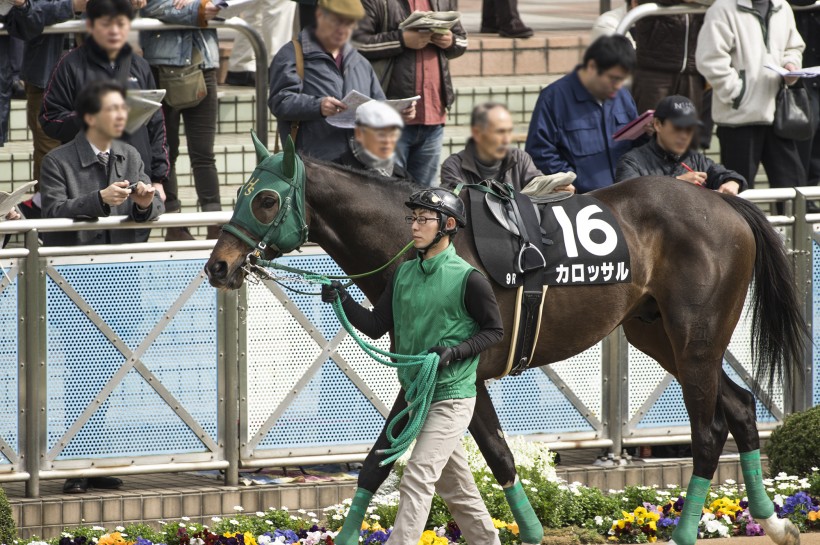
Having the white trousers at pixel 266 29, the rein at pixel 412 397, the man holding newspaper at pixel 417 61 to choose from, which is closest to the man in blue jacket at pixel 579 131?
the man holding newspaper at pixel 417 61

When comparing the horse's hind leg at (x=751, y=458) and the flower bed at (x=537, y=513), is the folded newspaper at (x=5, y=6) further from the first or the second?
the horse's hind leg at (x=751, y=458)

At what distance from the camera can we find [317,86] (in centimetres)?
930

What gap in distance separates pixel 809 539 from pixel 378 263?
284 centimetres

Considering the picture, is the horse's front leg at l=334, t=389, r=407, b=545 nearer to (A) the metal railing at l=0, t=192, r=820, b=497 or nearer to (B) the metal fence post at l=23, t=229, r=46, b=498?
(A) the metal railing at l=0, t=192, r=820, b=497

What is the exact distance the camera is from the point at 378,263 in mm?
7535

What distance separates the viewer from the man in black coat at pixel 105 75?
281 inches

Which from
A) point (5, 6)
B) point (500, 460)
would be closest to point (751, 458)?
point (500, 460)

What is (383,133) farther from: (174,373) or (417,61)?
(417,61)

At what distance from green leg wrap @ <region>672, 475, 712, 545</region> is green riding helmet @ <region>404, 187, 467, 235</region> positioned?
2.07 meters

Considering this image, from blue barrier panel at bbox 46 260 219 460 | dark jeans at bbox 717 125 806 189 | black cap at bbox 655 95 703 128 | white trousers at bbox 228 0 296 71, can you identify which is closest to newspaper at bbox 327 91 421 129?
blue barrier panel at bbox 46 260 219 460

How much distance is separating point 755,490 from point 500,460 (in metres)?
1.56

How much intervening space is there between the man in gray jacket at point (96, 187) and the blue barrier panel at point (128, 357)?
287 mm

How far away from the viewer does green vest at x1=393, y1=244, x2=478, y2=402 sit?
6.96 m

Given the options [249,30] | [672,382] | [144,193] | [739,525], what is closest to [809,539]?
[739,525]
